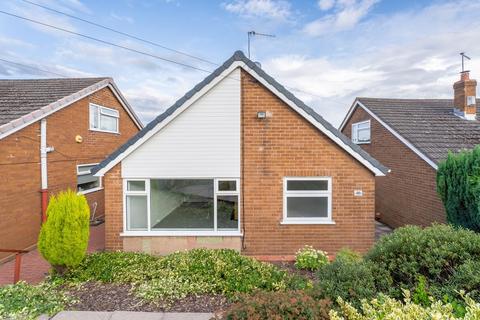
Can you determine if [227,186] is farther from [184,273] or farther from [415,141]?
[415,141]

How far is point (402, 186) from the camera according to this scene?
428 inches

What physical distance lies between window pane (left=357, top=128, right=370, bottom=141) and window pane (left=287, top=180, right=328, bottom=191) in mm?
7516

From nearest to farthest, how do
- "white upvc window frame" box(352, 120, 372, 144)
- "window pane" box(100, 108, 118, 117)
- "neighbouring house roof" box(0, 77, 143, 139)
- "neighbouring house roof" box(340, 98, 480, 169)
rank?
"neighbouring house roof" box(0, 77, 143, 139) → "neighbouring house roof" box(340, 98, 480, 169) → "window pane" box(100, 108, 118, 117) → "white upvc window frame" box(352, 120, 372, 144)

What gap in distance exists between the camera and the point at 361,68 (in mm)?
13352

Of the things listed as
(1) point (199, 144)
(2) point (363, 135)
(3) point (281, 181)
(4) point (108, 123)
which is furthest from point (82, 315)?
(2) point (363, 135)

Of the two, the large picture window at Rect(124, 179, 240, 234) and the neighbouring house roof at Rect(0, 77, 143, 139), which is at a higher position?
the neighbouring house roof at Rect(0, 77, 143, 139)

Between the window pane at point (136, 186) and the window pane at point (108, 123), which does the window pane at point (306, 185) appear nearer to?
the window pane at point (136, 186)

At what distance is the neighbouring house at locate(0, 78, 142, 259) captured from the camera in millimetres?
7816

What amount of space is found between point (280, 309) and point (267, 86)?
5.59 m

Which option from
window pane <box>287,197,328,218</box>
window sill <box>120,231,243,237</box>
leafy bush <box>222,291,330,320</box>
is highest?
window pane <box>287,197,328,218</box>

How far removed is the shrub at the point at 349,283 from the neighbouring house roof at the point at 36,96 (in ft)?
28.8

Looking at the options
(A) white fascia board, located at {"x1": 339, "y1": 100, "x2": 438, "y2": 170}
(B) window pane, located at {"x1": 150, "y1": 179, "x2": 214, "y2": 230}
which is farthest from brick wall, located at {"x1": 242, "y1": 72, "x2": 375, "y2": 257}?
(A) white fascia board, located at {"x1": 339, "y1": 100, "x2": 438, "y2": 170}

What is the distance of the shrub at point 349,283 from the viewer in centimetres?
384

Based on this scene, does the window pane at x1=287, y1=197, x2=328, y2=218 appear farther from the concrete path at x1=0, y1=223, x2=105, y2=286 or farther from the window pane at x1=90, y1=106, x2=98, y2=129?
the window pane at x1=90, y1=106, x2=98, y2=129
